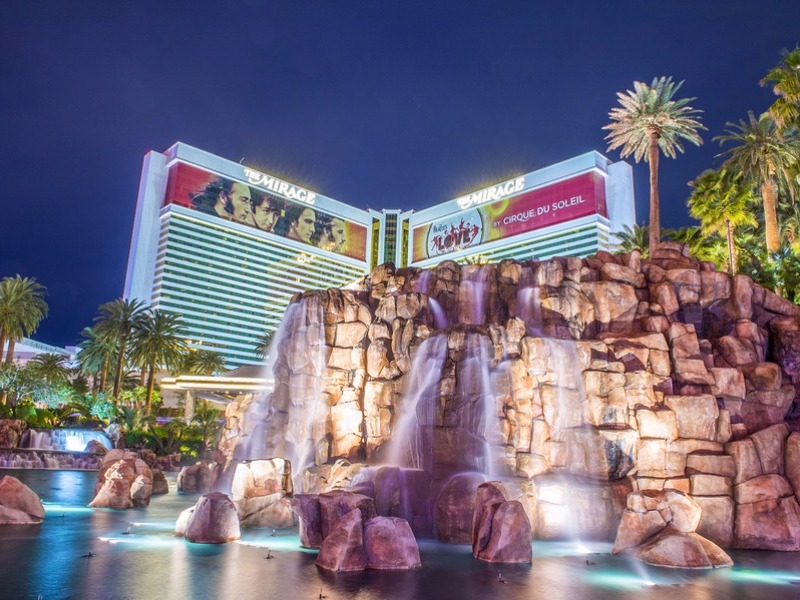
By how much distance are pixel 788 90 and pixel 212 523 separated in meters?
36.2

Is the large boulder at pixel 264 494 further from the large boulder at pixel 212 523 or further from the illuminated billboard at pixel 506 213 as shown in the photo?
the illuminated billboard at pixel 506 213

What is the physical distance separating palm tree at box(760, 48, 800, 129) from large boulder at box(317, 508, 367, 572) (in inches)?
1350

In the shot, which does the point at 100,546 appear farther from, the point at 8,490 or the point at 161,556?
the point at 8,490

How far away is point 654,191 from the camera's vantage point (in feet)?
145

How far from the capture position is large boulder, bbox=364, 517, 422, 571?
484 inches

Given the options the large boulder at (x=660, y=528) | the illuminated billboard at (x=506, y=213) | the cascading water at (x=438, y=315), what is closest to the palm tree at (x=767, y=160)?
the cascading water at (x=438, y=315)

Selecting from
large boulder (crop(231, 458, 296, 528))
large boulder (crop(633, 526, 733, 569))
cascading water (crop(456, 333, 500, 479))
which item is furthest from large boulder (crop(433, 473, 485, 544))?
large boulder (crop(231, 458, 296, 528))

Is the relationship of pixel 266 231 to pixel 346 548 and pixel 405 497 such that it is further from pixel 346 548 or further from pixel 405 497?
pixel 346 548

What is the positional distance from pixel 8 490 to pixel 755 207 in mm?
55228

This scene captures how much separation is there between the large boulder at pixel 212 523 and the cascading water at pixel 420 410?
6810 mm

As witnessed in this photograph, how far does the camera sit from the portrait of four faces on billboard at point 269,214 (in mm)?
142625

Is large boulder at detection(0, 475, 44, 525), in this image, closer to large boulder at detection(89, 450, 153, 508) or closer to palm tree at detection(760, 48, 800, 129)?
large boulder at detection(89, 450, 153, 508)

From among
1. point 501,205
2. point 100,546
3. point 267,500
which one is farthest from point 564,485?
point 501,205

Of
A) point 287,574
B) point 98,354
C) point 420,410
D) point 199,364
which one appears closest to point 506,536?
point 287,574
